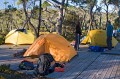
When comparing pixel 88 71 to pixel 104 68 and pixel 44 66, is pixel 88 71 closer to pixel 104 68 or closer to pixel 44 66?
pixel 104 68

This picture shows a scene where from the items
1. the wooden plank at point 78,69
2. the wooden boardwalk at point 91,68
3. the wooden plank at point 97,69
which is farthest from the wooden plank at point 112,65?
the wooden plank at point 78,69

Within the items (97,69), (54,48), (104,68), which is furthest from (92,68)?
(54,48)

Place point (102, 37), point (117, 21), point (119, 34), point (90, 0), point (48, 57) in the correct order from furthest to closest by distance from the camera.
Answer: point (117, 21)
point (90, 0)
point (119, 34)
point (102, 37)
point (48, 57)

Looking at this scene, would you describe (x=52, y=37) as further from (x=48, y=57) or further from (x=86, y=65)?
(x=48, y=57)

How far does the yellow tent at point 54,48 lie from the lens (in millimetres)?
12594

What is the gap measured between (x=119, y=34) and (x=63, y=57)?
1782cm

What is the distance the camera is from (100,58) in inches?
554

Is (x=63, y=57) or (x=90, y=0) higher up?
(x=90, y=0)

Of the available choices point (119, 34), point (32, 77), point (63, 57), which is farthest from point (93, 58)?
point (119, 34)

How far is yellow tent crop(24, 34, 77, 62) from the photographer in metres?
12.6

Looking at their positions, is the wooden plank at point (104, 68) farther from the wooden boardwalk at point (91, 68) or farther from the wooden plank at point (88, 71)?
the wooden plank at point (88, 71)

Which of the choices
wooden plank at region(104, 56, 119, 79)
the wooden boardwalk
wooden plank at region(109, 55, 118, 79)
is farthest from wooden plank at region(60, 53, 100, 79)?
wooden plank at region(109, 55, 118, 79)

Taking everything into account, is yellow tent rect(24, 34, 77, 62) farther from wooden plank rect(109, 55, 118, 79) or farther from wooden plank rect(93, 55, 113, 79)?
wooden plank rect(109, 55, 118, 79)

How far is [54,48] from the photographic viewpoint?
42.2 feet
